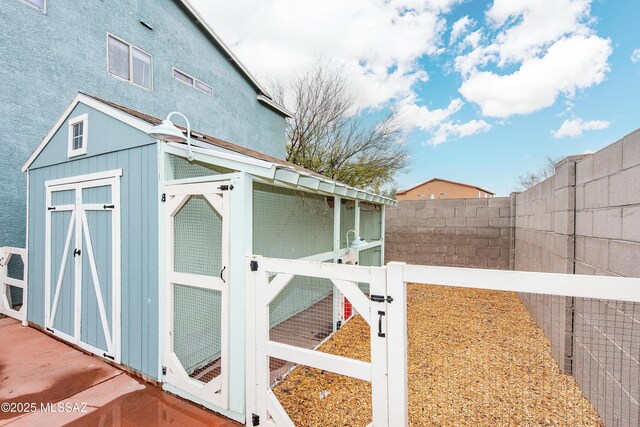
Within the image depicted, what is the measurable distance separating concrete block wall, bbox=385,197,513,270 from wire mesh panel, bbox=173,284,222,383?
17.7 feet

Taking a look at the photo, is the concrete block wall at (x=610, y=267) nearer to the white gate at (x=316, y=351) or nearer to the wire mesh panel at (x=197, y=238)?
the white gate at (x=316, y=351)

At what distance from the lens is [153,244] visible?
2.58 metres

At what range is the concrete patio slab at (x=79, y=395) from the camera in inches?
86.5

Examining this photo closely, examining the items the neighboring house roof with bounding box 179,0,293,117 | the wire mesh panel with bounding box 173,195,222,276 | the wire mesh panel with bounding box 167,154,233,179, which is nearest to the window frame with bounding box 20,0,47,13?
the neighboring house roof with bounding box 179,0,293,117

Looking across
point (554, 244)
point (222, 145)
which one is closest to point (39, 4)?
point (222, 145)

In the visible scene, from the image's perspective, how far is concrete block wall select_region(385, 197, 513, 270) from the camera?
6.42 meters

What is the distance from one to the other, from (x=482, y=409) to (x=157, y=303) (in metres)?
2.88

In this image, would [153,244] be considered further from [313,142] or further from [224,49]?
[313,142]

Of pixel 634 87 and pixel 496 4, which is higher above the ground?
pixel 496 4

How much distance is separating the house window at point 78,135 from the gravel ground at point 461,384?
11.0ft

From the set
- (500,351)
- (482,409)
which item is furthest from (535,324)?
(482,409)

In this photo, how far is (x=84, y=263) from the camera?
10.6 ft

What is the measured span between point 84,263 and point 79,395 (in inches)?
54.7

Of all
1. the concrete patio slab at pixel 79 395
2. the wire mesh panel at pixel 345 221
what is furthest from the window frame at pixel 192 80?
the concrete patio slab at pixel 79 395
